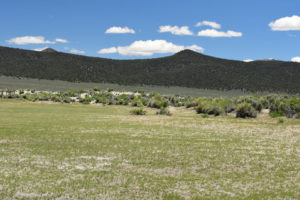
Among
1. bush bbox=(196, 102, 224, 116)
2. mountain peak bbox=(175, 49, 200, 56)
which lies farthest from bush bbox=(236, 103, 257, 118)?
mountain peak bbox=(175, 49, 200, 56)

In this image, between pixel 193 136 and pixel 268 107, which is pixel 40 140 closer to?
pixel 193 136

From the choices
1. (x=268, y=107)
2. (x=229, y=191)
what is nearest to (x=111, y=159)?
(x=229, y=191)

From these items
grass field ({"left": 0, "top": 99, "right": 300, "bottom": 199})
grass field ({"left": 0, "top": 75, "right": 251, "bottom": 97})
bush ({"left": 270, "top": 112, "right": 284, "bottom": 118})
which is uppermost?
grass field ({"left": 0, "top": 75, "right": 251, "bottom": 97})

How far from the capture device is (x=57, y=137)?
17188 millimetres

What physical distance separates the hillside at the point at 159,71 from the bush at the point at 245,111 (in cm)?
4768

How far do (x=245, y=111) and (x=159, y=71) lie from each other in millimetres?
72592

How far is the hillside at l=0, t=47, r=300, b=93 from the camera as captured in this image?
8706 centimetres

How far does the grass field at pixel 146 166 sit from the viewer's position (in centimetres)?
848

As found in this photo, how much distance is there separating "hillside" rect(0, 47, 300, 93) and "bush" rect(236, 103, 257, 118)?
47.7 meters

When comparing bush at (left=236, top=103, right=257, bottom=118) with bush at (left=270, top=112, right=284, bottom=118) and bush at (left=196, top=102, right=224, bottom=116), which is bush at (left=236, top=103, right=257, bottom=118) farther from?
bush at (left=196, top=102, right=224, bottom=116)

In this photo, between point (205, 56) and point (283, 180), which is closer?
point (283, 180)

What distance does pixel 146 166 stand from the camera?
11188mm

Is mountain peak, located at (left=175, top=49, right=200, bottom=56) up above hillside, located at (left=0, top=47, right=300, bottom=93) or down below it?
above

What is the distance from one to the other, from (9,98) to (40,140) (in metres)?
41.1
